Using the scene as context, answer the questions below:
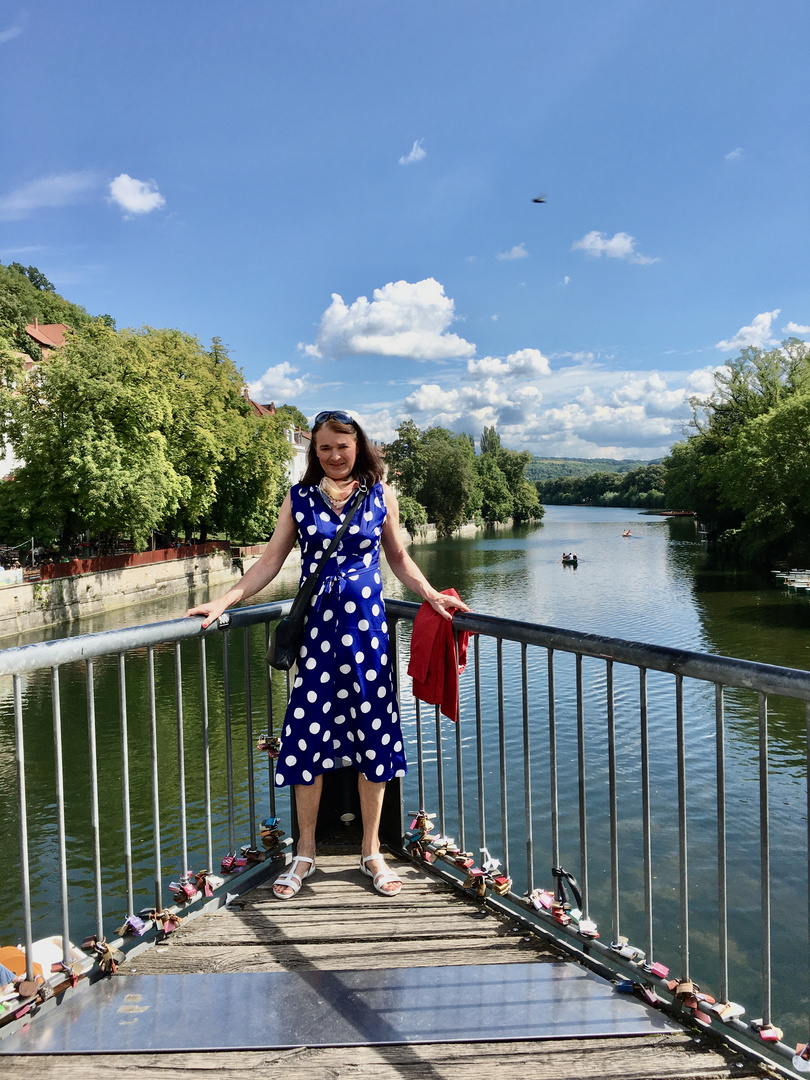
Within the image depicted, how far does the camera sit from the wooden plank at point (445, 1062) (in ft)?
6.51

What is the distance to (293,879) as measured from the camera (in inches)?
119

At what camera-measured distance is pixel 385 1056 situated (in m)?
2.08

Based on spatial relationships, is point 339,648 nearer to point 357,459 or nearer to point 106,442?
point 357,459

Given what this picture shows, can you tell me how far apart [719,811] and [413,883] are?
4.46 ft

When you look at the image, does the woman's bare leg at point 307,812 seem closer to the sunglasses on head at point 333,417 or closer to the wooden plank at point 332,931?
the wooden plank at point 332,931

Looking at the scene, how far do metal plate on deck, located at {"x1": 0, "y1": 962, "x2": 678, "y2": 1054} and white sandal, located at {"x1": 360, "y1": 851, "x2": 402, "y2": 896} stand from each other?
21.1 inches

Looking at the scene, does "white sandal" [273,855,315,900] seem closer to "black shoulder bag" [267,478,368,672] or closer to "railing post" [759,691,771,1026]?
"black shoulder bag" [267,478,368,672]

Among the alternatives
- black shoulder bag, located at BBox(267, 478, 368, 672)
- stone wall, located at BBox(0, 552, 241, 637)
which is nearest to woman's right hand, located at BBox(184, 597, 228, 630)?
black shoulder bag, located at BBox(267, 478, 368, 672)

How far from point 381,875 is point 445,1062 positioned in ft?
3.32

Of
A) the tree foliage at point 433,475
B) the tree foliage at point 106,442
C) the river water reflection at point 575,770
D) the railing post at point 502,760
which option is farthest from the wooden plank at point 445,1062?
the tree foliage at point 433,475

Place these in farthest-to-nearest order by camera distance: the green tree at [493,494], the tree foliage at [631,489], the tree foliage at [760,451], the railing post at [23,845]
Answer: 1. the tree foliage at [631,489]
2. the green tree at [493,494]
3. the tree foliage at [760,451]
4. the railing post at [23,845]

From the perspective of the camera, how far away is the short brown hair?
10.2 ft

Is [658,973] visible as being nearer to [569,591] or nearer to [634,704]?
[634,704]

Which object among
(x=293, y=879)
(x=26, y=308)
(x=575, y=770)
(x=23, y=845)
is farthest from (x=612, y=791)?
(x=26, y=308)
